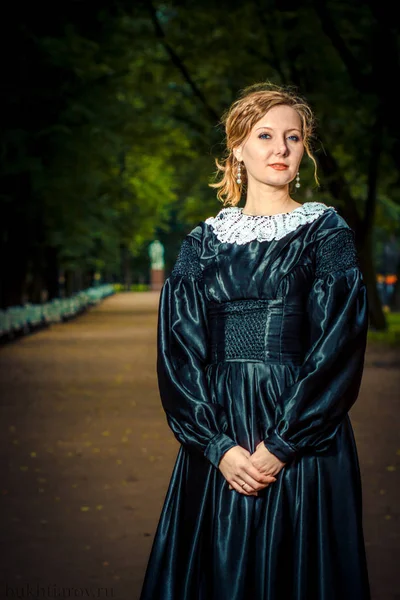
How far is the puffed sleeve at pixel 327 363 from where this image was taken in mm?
3248

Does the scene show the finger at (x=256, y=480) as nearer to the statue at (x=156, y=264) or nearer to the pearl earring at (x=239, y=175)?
the pearl earring at (x=239, y=175)

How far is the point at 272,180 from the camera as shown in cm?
348

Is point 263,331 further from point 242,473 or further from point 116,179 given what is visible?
point 116,179

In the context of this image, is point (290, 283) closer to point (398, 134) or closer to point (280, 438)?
point (280, 438)

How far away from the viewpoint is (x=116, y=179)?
29172 millimetres

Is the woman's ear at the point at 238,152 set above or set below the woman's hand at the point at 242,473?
above

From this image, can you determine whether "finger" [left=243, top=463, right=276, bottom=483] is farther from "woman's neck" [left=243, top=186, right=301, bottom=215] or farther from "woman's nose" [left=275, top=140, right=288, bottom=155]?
"woman's nose" [left=275, top=140, right=288, bottom=155]

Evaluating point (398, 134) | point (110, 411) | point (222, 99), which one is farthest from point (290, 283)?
point (222, 99)

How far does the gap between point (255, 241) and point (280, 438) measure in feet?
2.17

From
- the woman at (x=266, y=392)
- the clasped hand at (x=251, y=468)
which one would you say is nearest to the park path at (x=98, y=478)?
the woman at (x=266, y=392)

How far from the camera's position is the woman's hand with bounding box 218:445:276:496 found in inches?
127

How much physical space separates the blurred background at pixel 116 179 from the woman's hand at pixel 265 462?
1354mm

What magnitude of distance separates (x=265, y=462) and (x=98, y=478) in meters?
5.16

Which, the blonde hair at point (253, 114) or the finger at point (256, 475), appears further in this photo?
the blonde hair at point (253, 114)
